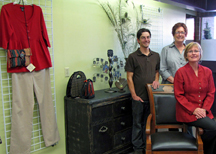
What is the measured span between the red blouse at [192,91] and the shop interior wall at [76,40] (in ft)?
4.53

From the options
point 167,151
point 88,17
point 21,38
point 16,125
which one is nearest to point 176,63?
point 167,151

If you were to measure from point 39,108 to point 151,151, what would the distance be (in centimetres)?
133

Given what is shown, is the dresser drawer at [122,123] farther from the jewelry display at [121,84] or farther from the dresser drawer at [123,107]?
the jewelry display at [121,84]

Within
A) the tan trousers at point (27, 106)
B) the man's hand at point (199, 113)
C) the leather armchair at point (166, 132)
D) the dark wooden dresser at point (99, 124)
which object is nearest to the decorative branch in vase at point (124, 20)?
the dark wooden dresser at point (99, 124)

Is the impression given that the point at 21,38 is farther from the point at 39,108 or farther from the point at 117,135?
the point at 117,135

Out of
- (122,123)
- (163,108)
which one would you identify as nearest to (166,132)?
(163,108)

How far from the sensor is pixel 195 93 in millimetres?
2107

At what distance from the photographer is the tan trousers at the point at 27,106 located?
2338 millimetres

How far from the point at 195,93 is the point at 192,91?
0.04 meters

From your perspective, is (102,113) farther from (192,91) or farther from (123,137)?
(192,91)

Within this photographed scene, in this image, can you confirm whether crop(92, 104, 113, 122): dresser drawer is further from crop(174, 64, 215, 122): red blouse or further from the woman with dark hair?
crop(174, 64, 215, 122): red blouse

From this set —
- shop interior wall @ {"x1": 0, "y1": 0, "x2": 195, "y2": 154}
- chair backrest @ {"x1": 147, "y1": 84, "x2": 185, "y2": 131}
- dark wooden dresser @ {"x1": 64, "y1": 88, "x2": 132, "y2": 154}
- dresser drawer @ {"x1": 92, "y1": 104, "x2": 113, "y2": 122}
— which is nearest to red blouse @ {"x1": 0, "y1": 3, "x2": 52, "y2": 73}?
shop interior wall @ {"x1": 0, "y1": 0, "x2": 195, "y2": 154}

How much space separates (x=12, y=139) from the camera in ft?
7.69

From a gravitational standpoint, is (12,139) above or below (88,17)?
below
